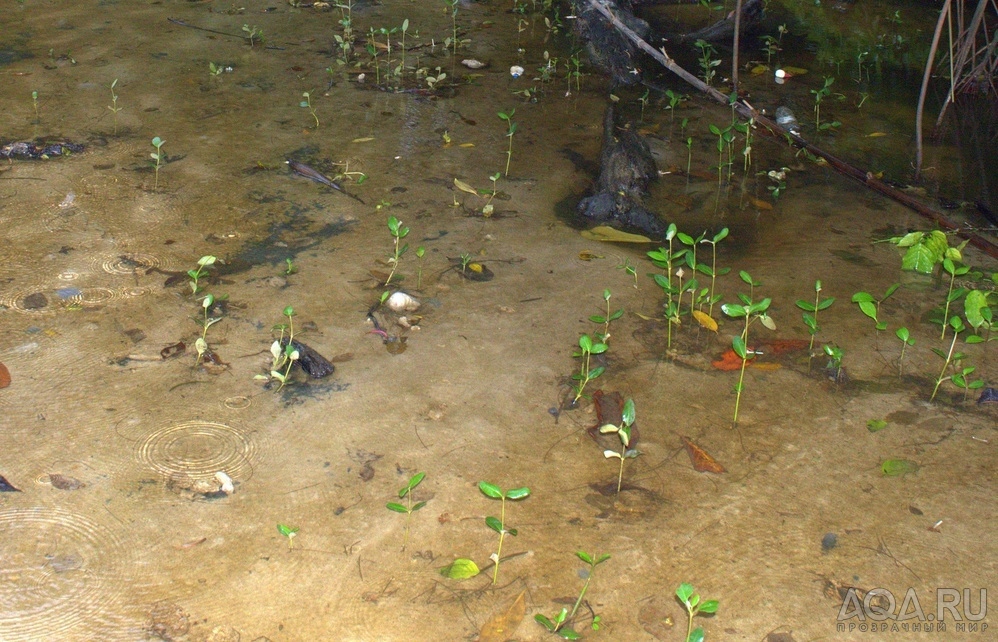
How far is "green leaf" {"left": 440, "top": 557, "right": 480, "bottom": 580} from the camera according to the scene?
73.6 inches

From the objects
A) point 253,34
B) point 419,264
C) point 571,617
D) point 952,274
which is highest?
point 253,34

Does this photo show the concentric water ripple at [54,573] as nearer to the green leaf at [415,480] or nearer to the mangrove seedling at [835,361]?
the green leaf at [415,480]

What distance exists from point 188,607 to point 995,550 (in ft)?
5.96

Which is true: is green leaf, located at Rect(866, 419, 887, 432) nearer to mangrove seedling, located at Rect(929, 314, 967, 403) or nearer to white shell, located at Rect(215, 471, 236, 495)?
mangrove seedling, located at Rect(929, 314, 967, 403)

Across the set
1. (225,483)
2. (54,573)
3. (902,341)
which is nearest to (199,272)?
(225,483)

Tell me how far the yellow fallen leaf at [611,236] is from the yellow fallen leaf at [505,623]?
5.89 ft

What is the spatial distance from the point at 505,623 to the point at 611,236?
74.8 inches

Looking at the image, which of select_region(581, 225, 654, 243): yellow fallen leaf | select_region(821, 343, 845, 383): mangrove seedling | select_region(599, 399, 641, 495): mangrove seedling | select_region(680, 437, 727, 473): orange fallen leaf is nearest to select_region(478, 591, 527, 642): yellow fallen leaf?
select_region(599, 399, 641, 495): mangrove seedling

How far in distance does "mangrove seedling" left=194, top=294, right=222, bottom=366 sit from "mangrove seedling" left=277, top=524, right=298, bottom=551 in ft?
2.34

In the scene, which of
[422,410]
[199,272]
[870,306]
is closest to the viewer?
[422,410]

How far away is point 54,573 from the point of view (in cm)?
187

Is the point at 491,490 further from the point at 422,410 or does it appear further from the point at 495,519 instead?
the point at 422,410

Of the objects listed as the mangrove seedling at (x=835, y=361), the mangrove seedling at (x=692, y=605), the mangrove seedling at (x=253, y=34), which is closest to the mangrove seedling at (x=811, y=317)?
the mangrove seedling at (x=835, y=361)

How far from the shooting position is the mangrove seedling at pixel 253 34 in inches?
202
